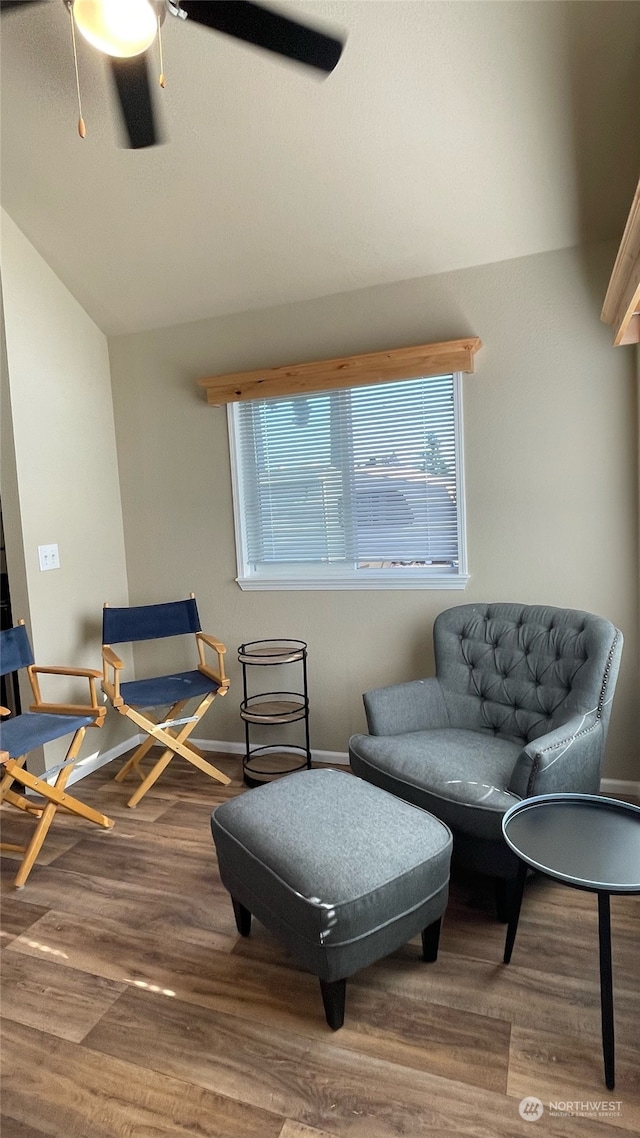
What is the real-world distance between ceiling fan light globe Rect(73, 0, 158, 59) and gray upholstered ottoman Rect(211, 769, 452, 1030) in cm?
213

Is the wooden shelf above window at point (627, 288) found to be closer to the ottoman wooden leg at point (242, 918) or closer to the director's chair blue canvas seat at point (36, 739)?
the ottoman wooden leg at point (242, 918)

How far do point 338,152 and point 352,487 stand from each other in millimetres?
1465

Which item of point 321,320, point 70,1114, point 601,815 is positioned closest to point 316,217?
point 321,320

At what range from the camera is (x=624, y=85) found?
7.36ft

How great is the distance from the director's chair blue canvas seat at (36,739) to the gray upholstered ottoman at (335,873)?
0.94m

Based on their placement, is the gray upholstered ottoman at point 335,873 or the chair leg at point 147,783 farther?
the chair leg at point 147,783

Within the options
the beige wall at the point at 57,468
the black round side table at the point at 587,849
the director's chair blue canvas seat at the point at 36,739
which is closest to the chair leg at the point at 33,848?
the director's chair blue canvas seat at the point at 36,739

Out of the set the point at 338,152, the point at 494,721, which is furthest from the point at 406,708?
the point at 338,152

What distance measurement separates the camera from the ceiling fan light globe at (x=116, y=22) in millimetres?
1538

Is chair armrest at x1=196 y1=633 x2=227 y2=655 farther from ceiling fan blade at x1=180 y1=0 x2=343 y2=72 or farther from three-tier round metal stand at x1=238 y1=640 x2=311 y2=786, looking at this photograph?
ceiling fan blade at x1=180 y1=0 x2=343 y2=72

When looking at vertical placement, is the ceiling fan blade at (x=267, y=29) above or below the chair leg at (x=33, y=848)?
above

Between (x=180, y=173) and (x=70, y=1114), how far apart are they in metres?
3.24

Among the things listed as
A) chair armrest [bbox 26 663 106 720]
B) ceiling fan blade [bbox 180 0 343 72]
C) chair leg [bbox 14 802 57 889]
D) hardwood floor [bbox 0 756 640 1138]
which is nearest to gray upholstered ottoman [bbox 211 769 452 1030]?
hardwood floor [bbox 0 756 640 1138]

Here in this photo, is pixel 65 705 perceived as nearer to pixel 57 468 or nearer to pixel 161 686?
pixel 161 686
